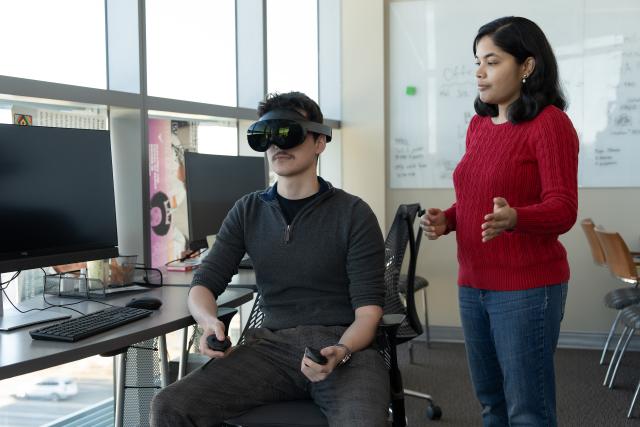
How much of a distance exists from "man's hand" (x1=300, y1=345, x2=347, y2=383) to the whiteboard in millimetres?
3336

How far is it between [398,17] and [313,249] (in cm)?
339

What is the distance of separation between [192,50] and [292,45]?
125cm

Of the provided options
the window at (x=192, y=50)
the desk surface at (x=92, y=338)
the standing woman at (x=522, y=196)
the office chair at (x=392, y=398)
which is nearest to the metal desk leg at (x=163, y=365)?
the desk surface at (x=92, y=338)

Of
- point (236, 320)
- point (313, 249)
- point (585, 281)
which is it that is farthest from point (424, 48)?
point (313, 249)

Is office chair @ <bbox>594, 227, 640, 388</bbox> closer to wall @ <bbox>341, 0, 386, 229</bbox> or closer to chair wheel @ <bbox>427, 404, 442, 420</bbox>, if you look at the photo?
chair wheel @ <bbox>427, 404, 442, 420</bbox>

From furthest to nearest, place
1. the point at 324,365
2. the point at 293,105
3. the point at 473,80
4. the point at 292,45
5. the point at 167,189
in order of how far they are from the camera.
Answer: the point at 473,80
the point at 292,45
the point at 167,189
the point at 293,105
the point at 324,365

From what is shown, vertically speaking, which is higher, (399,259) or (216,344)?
(399,259)

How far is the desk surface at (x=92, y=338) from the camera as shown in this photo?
146 cm

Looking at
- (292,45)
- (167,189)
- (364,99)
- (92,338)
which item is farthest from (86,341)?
(364,99)

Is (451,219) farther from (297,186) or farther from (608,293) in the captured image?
(608,293)

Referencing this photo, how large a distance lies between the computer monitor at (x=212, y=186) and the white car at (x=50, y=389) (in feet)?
2.39

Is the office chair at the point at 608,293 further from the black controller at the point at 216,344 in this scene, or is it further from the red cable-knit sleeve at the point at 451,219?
the black controller at the point at 216,344

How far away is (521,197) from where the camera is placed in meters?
1.74

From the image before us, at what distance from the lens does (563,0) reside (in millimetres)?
4551
